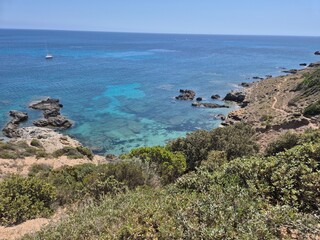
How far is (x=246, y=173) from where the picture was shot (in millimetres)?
8289

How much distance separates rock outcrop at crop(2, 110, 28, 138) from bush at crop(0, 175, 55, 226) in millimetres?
23374

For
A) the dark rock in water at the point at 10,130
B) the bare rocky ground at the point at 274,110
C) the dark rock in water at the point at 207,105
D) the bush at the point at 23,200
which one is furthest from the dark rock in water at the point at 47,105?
the bush at the point at 23,200

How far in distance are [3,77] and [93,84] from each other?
20732mm

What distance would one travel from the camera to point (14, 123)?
117 ft

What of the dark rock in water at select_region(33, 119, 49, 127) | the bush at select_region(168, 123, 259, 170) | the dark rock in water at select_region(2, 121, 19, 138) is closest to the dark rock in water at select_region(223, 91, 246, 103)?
the bush at select_region(168, 123, 259, 170)

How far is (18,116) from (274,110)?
33.5 metres

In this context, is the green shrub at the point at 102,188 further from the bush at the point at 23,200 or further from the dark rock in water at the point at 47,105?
the dark rock in water at the point at 47,105

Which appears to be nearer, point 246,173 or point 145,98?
point 246,173

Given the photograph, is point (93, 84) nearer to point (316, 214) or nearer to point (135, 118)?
point (135, 118)

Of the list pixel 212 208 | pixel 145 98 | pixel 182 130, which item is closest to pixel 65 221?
pixel 212 208

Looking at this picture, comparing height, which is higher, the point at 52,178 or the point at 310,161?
the point at 310,161

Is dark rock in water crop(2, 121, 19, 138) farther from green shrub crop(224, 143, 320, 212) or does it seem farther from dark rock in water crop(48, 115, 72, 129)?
green shrub crop(224, 143, 320, 212)

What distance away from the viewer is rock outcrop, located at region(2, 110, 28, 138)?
109 ft

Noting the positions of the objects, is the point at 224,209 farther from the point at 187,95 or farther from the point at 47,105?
the point at 187,95
